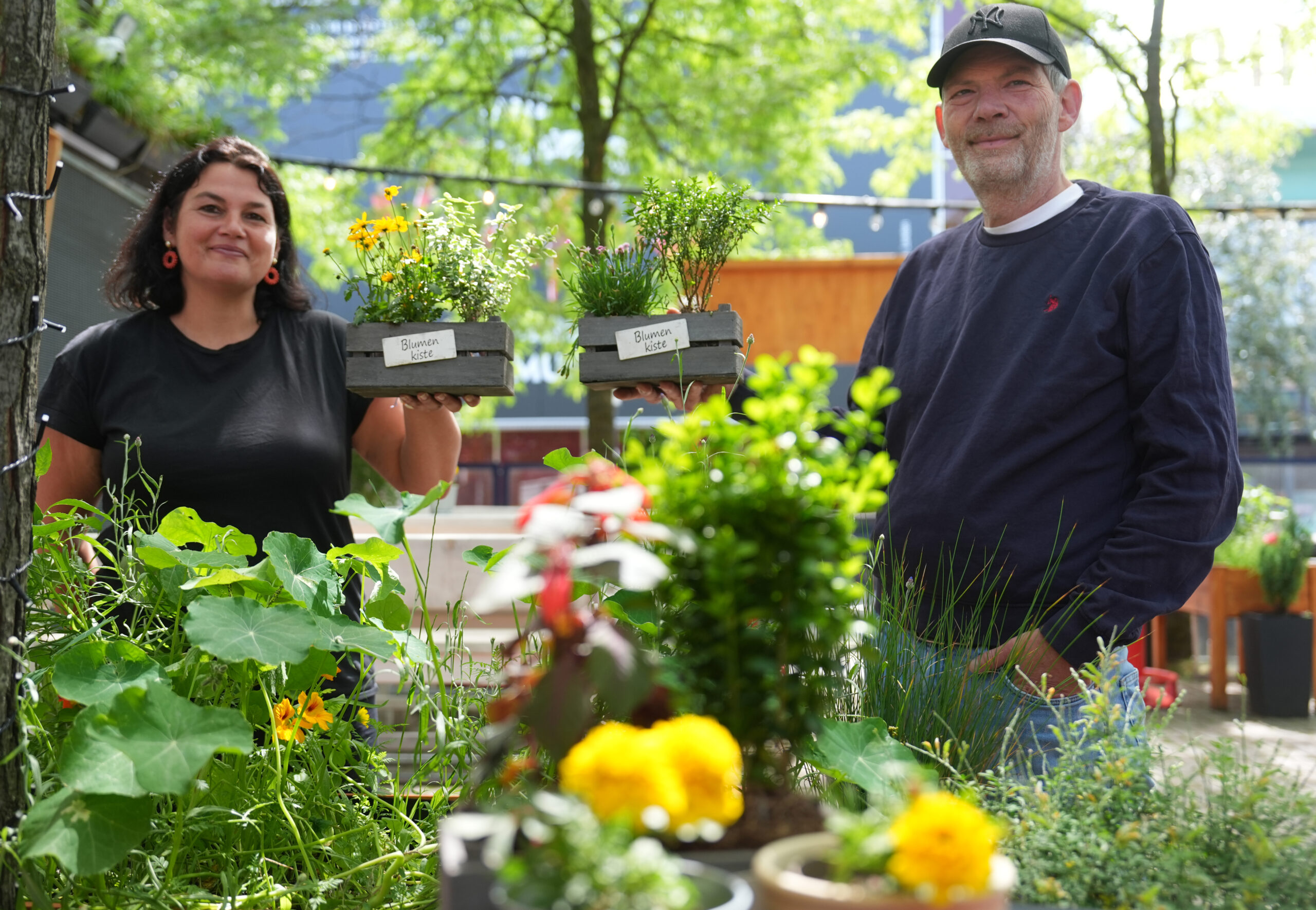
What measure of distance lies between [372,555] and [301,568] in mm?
91

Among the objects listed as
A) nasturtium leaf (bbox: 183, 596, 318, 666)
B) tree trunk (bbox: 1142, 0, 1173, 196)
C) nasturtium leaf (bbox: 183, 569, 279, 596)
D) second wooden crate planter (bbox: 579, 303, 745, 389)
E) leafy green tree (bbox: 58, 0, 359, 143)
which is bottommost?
nasturtium leaf (bbox: 183, 596, 318, 666)

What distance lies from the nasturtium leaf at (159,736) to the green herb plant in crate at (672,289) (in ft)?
2.55

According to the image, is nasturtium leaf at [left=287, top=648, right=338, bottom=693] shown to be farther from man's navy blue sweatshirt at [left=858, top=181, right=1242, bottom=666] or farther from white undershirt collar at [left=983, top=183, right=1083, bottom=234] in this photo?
white undershirt collar at [left=983, top=183, right=1083, bottom=234]

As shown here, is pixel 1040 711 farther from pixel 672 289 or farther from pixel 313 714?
pixel 313 714

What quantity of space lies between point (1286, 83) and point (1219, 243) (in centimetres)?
1117

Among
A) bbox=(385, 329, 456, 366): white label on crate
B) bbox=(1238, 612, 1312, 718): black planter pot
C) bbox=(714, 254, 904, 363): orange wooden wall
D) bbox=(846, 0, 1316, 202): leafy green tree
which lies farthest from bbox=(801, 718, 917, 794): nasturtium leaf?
bbox=(714, 254, 904, 363): orange wooden wall

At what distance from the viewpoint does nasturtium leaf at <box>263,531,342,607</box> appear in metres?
1.28

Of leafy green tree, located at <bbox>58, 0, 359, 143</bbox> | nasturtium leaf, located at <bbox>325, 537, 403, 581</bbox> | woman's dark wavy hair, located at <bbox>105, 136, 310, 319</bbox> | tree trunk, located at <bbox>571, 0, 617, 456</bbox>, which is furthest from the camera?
tree trunk, located at <bbox>571, 0, 617, 456</bbox>

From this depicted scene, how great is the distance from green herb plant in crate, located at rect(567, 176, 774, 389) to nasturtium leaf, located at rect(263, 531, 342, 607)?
0.51 metres

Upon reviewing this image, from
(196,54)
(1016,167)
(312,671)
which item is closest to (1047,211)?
(1016,167)

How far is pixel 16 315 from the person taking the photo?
1080mm

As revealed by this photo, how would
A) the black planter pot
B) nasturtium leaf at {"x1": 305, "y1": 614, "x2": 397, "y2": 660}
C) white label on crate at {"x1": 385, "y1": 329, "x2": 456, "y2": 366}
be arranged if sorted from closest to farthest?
1. nasturtium leaf at {"x1": 305, "y1": 614, "x2": 397, "y2": 660}
2. white label on crate at {"x1": 385, "y1": 329, "x2": 456, "y2": 366}
3. the black planter pot

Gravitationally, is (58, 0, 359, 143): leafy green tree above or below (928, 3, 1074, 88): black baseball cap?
above

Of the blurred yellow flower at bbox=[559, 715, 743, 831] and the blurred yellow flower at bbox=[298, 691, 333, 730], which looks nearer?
the blurred yellow flower at bbox=[559, 715, 743, 831]
